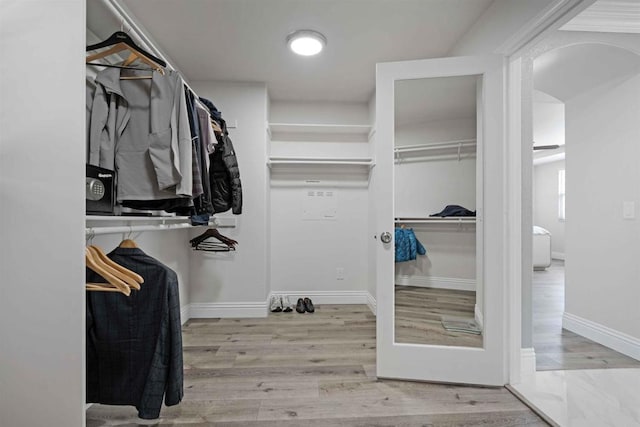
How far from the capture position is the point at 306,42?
89.4 inches

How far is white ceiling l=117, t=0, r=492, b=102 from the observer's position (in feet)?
6.39

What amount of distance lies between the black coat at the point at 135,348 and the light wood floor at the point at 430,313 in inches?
53.0

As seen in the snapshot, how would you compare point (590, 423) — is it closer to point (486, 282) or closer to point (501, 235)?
point (486, 282)

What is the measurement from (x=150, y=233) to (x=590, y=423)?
299 centimetres

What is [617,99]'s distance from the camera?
2.30 m

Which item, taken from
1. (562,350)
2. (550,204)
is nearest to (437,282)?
(562,350)

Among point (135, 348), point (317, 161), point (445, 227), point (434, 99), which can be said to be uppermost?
point (434, 99)

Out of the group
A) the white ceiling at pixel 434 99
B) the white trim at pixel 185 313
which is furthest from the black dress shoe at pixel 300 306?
the white ceiling at pixel 434 99

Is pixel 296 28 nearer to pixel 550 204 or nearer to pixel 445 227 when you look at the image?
pixel 445 227

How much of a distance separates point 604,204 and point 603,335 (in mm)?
1074

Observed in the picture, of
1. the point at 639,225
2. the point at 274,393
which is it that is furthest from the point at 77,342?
the point at 639,225

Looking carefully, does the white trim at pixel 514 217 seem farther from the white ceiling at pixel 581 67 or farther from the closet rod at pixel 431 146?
the white ceiling at pixel 581 67

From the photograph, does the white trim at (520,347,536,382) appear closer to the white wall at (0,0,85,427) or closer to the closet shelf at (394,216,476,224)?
the closet shelf at (394,216,476,224)

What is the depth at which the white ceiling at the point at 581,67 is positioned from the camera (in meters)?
2.16
